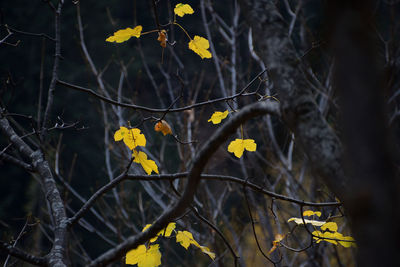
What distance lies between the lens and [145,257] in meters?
0.90

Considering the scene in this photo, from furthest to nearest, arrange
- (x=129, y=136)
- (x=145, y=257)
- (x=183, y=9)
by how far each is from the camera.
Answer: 1. (x=183, y=9)
2. (x=129, y=136)
3. (x=145, y=257)

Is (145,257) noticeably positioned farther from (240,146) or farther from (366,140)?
(366,140)

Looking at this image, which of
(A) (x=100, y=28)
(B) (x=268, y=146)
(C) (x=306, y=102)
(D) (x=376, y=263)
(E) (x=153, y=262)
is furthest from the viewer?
(A) (x=100, y=28)

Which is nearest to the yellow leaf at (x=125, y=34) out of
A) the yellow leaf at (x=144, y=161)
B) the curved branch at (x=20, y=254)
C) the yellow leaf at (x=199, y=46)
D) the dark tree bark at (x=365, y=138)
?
the yellow leaf at (x=199, y=46)

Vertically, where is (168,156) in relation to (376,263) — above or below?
below

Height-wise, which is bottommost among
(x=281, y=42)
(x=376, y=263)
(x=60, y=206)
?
(x=60, y=206)

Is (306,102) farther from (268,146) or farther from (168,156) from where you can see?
(168,156)

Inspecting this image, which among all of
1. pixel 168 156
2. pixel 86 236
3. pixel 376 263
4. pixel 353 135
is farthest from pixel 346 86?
pixel 86 236

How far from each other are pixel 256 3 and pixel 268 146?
2.43 meters

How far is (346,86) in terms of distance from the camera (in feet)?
1.00

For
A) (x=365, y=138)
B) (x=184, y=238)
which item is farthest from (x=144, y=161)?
(x=365, y=138)

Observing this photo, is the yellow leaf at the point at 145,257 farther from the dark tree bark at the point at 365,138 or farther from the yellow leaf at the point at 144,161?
the dark tree bark at the point at 365,138

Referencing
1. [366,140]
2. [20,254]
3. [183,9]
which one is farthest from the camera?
[183,9]

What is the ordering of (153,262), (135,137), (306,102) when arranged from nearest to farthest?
(306,102), (153,262), (135,137)
